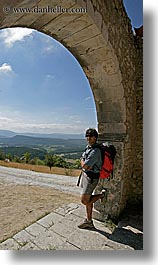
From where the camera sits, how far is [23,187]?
4992 mm

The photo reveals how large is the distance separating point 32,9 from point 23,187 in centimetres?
401

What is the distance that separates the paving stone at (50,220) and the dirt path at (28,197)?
27 centimetres

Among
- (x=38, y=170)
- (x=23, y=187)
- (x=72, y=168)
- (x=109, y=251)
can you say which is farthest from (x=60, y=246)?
(x=38, y=170)

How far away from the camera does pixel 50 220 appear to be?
2.69 meters

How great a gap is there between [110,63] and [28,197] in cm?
290

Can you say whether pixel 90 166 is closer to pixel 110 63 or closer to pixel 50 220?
pixel 50 220

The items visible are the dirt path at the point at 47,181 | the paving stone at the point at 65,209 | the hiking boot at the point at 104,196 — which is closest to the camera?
the hiking boot at the point at 104,196

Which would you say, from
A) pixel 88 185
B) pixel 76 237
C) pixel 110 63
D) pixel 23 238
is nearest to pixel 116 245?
pixel 76 237

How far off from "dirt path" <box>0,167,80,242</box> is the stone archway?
42.6 inches

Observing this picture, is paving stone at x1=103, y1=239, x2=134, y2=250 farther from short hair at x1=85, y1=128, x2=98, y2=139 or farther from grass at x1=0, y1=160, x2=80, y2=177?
grass at x1=0, y1=160, x2=80, y2=177

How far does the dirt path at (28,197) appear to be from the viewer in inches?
117

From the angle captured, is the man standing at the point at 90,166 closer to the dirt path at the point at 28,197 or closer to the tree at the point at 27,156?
the dirt path at the point at 28,197

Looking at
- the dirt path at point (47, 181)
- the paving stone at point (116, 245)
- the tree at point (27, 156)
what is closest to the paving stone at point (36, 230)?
the paving stone at point (116, 245)

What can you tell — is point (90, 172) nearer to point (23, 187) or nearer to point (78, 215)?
point (78, 215)
